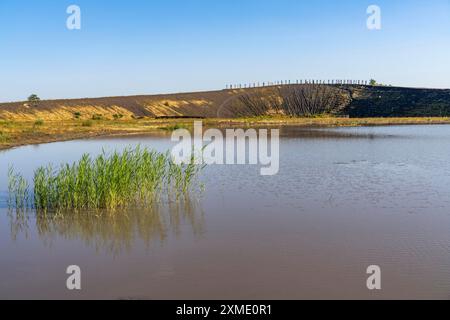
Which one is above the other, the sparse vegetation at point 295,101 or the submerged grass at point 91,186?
the sparse vegetation at point 295,101

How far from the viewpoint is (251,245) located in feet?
28.9

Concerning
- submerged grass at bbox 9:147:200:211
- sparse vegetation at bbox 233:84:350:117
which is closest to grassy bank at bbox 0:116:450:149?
submerged grass at bbox 9:147:200:211

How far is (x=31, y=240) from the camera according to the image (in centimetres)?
942

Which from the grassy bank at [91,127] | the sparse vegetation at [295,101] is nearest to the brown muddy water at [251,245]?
the grassy bank at [91,127]

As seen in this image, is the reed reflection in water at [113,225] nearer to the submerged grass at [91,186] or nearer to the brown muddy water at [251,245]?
the brown muddy water at [251,245]

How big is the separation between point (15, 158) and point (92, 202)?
12.5m

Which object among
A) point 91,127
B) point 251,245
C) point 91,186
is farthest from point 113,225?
point 91,127

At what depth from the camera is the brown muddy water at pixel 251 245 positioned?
22.6ft

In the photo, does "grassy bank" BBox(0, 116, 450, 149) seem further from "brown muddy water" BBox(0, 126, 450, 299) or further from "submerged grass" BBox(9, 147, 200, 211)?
"brown muddy water" BBox(0, 126, 450, 299)

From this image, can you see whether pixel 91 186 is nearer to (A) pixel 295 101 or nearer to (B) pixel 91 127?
(B) pixel 91 127
